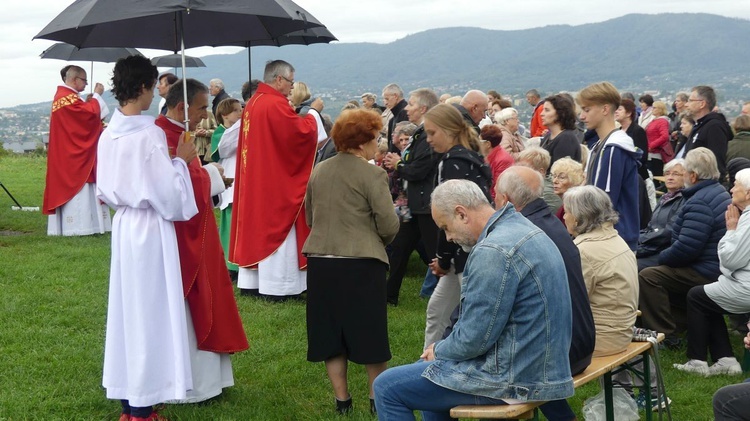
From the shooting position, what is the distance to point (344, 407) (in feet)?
17.7

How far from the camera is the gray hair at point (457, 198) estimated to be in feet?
12.9

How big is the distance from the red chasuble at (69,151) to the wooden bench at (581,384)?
854cm

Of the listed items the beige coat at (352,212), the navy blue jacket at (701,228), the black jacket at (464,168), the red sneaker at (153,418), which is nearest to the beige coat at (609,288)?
the black jacket at (464,168)

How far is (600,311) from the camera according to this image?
196 inches

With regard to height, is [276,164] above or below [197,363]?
above

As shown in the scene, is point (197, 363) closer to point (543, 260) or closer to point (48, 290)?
point (543, 260)

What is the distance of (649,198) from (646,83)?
360 ft

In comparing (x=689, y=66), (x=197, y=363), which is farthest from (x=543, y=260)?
(x=689, y=66)

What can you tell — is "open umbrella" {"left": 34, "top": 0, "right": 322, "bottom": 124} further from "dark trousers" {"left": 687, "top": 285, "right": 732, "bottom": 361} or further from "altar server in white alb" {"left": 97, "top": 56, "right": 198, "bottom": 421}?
"dark trousers" {"left": 687, "top": 285, "right": 732, "bottom": 361}

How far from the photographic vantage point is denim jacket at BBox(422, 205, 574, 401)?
12.0ft

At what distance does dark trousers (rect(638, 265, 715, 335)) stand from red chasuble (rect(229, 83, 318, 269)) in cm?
297

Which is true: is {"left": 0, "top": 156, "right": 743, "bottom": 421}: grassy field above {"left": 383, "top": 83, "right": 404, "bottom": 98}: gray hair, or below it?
below

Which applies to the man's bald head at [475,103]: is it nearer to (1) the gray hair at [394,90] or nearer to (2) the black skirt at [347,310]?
(1) the gray hair at [394,90]

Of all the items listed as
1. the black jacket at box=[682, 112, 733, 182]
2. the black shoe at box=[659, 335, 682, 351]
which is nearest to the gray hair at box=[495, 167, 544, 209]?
the black shoe at box=[659, 335, 682, 351]
